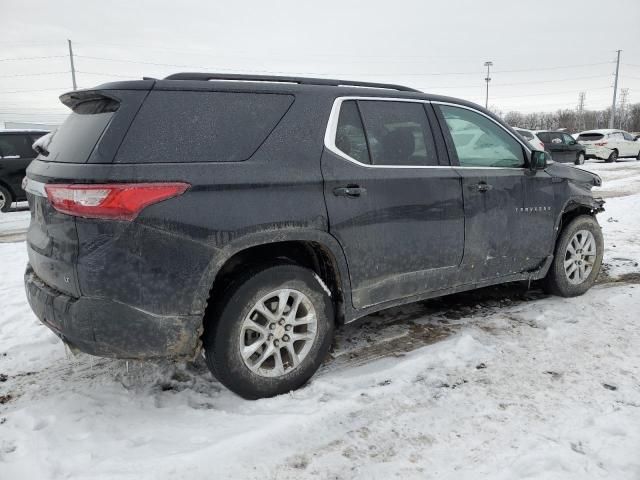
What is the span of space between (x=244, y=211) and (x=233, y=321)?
0.58 meters

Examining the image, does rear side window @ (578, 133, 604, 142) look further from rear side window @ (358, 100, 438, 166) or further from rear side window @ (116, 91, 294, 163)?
rear side window @ (116, 91, 294, 163)

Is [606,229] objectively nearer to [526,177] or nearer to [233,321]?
[526,177]

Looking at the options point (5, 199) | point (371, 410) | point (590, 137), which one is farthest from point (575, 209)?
point (590, 137)

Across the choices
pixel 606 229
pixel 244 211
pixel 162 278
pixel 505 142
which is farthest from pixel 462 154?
pixel 606 229

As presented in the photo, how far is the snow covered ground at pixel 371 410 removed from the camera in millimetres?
2268

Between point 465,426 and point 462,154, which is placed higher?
point 462,154

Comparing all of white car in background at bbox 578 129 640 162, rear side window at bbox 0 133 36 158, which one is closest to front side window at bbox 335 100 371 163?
rear side window at bbox 0 133 36 158

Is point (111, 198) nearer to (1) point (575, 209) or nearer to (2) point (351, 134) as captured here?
(2) point (351, 134)

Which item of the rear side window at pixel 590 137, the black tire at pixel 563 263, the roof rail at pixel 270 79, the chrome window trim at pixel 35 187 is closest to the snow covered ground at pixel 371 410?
the black tire at pixel 563 263

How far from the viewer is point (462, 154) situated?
12.0ft

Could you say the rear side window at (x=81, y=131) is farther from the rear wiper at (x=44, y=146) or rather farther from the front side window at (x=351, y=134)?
the front side window at (x=351, y=134)

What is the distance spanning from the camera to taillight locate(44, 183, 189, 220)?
233 cm

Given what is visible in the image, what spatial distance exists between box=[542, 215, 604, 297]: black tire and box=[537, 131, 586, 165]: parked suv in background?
17887mm

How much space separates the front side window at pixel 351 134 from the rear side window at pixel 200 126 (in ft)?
1.29
